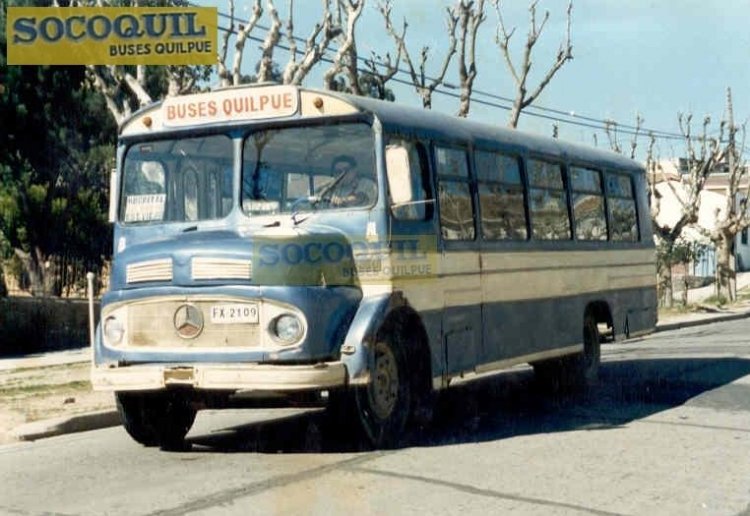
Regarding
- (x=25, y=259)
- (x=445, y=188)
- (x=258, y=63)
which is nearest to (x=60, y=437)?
(x=445, y=188)

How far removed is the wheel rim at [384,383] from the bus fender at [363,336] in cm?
29

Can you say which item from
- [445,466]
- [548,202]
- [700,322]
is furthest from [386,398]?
[700,322]

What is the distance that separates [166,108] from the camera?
1059cm

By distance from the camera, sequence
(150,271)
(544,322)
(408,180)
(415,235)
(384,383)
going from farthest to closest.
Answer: (544,322) → (415,235) → (408,180) → (384,383) → (150,271)

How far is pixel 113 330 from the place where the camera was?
32.1 ft

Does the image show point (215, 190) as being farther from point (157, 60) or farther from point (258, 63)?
point (258, 63)

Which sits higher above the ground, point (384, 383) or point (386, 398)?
point (384, 383)

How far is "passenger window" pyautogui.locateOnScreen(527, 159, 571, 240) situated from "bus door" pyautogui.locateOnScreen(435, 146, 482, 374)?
63.4 inches

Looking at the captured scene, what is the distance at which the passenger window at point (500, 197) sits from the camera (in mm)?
11852

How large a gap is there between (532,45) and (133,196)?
76.3ft

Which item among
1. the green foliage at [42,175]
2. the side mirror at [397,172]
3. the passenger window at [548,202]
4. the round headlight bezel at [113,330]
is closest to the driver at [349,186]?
the side mirror at [397,172]

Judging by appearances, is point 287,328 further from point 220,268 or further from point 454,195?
point 454,195

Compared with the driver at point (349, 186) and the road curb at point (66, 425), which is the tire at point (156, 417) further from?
the driver at point (349, 186)

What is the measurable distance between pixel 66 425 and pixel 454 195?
416 cm
